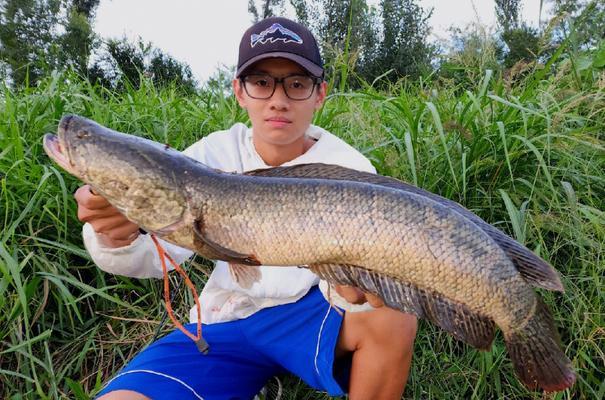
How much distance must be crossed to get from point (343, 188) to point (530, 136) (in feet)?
6.21

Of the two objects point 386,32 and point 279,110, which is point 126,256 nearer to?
point 279,110

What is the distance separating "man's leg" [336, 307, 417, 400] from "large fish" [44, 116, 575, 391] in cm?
41

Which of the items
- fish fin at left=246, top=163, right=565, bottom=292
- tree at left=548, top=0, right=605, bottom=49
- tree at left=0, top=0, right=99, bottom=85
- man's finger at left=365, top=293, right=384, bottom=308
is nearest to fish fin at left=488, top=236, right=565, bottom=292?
fish fin at left=246, top=163, right=565, bottom=292

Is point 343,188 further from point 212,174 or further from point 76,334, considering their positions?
point 76,334

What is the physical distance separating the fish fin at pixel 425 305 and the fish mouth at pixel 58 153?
2.86ft

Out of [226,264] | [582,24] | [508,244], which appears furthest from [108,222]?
[582,24]

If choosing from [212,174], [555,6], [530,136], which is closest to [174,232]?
[212,174]

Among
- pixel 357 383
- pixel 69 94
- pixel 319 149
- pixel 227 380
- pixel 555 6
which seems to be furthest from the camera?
pixel 555 6

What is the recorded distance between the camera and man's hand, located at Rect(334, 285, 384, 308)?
176cm

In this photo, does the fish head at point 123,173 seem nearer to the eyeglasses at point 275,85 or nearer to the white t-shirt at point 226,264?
the white t-shirt at point 226,264

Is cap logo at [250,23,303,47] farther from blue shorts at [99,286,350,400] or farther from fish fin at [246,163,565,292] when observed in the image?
blue shorts at [99,286,350,400]

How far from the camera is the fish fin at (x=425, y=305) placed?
1575 millimetres

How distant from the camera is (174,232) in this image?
5.23ft

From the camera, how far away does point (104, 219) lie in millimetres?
1778
